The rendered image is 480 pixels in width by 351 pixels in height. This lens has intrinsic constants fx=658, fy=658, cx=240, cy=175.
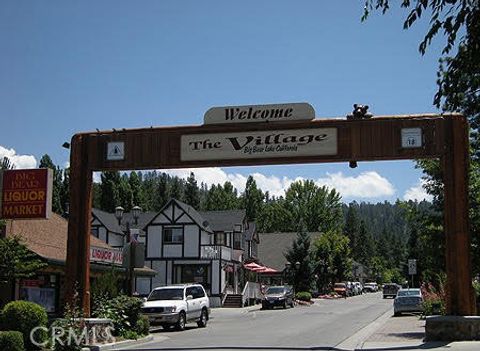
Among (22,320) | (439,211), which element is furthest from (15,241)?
(439,211)

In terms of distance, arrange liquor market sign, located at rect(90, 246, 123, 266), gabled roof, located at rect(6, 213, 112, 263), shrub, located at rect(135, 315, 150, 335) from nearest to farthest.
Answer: shrub, located at rect(135, 315, 150, 335), gabled roof, located at rect(6, 213, 112, 263), liquor market sign, located at rect(90, 246, 123, 266)

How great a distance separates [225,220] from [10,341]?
4405 centimetres

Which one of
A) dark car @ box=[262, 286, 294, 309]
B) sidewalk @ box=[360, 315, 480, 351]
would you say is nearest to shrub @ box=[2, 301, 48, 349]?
sidewalk @ box=[360, 315, 480, 351]

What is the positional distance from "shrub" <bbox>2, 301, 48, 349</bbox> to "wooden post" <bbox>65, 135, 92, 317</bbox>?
362cm

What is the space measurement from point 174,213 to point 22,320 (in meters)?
38.0

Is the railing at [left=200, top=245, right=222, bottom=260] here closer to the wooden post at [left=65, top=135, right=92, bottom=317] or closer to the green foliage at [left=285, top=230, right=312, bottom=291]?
the green foliage at [left=285, top=230, right=312, bottom=291]

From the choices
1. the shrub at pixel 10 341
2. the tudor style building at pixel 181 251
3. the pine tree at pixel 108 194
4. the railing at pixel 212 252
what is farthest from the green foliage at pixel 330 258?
the shrub at pixel 10 341

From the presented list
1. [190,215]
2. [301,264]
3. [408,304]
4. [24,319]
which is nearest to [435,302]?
[408,304]

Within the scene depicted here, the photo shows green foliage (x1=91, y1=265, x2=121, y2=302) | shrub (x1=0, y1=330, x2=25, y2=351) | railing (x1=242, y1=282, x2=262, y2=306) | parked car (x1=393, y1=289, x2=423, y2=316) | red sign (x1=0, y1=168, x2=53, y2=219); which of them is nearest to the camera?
shrub (x1=0, y1=330, x2=25, y2=351)

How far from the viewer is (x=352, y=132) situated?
1952cm

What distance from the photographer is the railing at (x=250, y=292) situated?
5273 centimetres

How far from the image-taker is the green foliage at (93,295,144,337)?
20.8m

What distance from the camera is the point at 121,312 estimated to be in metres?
21.4

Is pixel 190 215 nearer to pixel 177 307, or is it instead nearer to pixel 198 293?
pixel 198 293
